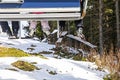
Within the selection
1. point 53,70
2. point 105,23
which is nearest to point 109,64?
point 53,70

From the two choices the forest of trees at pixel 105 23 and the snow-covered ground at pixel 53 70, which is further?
the forest of trees at pixel 105 23

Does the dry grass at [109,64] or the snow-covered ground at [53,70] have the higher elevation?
the snow-covered ground at [53,70]

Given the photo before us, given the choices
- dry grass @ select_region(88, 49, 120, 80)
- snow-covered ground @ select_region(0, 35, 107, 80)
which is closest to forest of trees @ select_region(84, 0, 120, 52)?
dry grass @ select_region(88, 49, 120, 80)

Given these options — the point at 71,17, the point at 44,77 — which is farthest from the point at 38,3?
the point at 44,77

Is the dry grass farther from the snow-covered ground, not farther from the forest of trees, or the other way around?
the forest of trees

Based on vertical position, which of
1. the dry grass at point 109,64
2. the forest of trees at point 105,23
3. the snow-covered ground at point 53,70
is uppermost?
the snow-covered ground at point 53,70

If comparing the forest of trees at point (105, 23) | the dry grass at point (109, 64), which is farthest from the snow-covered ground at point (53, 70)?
the forest of trees at point (105, 23)

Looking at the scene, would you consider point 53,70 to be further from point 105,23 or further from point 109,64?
point 105,23

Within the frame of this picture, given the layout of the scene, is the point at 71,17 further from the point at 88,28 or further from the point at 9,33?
the point at 88,28

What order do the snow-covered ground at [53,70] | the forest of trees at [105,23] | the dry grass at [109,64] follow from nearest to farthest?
1. the snow-covered ground at [53,70]
2. the dry grass at [109,64]
3. the forest of trees at [105,23]

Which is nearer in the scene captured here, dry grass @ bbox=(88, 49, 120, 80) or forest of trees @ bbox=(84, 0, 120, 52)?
dry grass @ bbox=(88, 49, 120, 80)

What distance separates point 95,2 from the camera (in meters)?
37.5

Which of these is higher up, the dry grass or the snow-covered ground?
the snow-covered ground

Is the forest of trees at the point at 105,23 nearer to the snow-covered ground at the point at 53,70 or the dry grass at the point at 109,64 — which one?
the dry grass at the point at 109,64
